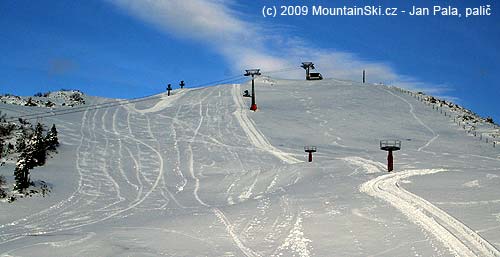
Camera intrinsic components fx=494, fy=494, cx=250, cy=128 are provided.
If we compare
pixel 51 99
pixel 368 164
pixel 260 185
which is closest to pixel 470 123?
pixel 368 164

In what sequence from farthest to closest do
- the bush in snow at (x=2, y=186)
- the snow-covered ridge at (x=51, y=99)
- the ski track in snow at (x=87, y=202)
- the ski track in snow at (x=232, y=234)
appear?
the snow-covered ridge at (x=51, y=99) < the bush in snow at (x=2, y=186) < the ski track in snow at (x=87, y=202) < the ski track in snow at (x=232, y=234)

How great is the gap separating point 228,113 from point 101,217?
3242 cm

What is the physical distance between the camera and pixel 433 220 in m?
13.3

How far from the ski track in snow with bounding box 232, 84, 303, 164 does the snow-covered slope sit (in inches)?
6.2

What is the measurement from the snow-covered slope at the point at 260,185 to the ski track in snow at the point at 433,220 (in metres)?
0.04

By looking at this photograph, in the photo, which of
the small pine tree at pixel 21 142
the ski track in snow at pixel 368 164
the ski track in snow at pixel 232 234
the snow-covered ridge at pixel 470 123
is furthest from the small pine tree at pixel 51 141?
the snow-covered ridge at pixel 470 123

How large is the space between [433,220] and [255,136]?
28739 mm

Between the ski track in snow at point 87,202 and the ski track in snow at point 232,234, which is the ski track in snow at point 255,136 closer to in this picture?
the ski track in snow at point 87,202

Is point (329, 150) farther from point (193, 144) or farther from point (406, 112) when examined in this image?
point (406, 112)

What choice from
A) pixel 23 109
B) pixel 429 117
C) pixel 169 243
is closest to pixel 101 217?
pixel 169 243

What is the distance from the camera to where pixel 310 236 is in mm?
13016

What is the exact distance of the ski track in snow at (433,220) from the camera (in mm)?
10836

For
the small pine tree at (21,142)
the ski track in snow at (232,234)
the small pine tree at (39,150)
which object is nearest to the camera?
the ski track in snow at (232,234)

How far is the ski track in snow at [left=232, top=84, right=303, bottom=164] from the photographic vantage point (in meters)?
34.7
